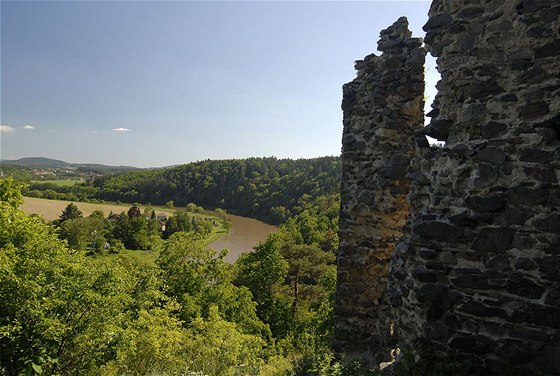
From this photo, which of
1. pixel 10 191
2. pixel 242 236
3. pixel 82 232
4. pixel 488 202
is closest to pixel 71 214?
pixel 82 232

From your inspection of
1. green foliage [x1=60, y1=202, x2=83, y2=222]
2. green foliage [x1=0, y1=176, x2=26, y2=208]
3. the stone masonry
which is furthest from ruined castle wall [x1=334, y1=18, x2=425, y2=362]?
green foliage [x1=60, y1=202, x2=83, y2=222]

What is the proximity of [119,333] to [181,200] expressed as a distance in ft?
295

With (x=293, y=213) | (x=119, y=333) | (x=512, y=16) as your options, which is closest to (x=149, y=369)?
(x=119, y=333)

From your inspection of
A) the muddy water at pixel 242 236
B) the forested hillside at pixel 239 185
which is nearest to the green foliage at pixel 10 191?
the muddy water at pixel 242 236

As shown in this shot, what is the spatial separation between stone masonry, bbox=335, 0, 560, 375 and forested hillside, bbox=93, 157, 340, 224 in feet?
183

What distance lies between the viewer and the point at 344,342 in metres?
5.61

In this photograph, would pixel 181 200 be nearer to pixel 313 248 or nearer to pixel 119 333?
pixel 313 248

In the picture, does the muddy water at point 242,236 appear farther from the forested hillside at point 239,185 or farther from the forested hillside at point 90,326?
the forested hillside at point 90,326

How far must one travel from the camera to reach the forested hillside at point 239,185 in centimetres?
6894

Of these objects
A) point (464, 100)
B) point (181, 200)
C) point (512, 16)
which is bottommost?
point (181, 200)

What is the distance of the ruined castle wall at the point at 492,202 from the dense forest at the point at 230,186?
5687 centimetres

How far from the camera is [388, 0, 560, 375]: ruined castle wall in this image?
2.73 metres

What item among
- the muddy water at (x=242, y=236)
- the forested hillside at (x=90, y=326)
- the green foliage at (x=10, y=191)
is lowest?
the muddy water at (x=242, y=236)

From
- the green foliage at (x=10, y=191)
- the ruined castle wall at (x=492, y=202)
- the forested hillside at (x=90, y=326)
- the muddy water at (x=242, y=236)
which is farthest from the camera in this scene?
the muddy water at (x=242, y=236)
